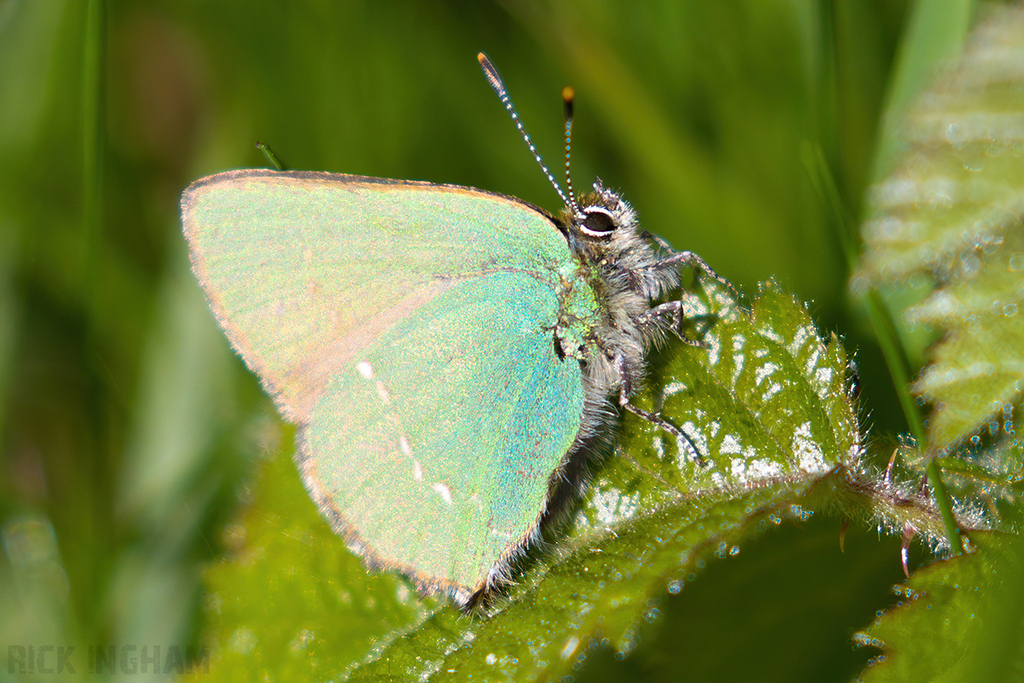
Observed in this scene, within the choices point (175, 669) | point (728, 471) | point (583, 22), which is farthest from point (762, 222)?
point (175, 669)

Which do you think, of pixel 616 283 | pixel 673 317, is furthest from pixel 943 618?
pixel 616 283

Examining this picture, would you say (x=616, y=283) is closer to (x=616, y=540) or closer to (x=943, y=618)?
(x=616, y=540)

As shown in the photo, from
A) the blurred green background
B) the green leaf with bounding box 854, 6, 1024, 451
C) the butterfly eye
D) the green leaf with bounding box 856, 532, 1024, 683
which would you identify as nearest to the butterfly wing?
the butterfly eye

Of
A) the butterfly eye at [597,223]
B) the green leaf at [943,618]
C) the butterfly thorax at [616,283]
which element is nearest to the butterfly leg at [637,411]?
the butterfly thorax at [616,283]

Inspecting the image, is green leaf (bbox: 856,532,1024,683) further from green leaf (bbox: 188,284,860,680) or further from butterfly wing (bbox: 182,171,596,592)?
butterfly wing (bbox: 182,171,596,592)

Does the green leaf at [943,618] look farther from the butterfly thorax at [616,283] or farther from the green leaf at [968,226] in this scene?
the butterfly thorax at [616,283]

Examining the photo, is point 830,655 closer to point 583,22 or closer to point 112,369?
point 583,22
